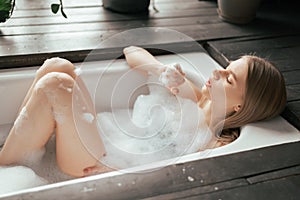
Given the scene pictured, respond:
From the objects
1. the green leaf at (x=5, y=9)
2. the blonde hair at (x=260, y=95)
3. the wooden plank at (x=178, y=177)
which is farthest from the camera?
the green leaf at (x=5, y=9)

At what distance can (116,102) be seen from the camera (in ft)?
5.41

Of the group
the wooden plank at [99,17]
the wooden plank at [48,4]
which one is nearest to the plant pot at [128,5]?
the wooden plank at [99,17]

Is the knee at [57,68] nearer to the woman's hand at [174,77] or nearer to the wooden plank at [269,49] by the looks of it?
the woman's hand at [174,77]

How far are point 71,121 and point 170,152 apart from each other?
36 centimetres

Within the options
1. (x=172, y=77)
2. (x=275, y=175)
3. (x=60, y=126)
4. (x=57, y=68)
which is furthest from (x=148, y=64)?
(x=275, y=175)

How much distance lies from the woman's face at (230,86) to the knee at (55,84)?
464 millimetres

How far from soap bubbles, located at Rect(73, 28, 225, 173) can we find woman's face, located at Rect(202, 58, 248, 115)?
0.03 metres

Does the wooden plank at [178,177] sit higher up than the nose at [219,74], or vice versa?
the nose at [219,74]

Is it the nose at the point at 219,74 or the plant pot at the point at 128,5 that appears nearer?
the nose at the point at 219,74

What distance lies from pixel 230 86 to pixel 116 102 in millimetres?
562

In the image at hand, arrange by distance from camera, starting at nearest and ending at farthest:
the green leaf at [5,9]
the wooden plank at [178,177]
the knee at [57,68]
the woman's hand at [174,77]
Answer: the wooden plank at [178,177], the knee at [57,68], the woman's hand at [174,77], the green leaf at [5,9]

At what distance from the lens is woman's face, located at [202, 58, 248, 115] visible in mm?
1254

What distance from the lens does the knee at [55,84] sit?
1213mm

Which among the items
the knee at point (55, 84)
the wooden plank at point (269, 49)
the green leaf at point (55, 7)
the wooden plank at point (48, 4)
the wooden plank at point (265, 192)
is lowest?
the wooden plank at point (265, 192)
